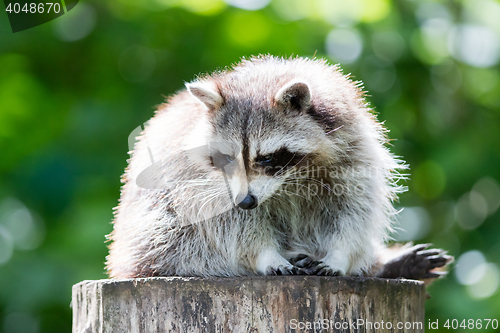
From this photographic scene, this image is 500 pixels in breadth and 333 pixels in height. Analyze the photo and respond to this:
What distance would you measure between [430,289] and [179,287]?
384cm

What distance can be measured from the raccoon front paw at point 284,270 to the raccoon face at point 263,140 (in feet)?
1.29

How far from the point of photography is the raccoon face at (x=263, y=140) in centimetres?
301

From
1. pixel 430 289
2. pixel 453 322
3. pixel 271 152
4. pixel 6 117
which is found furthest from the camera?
pixel 6 117

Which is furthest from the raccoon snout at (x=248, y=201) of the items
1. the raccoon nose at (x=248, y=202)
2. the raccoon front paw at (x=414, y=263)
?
the raccoon front paw at (x=414, y=263)

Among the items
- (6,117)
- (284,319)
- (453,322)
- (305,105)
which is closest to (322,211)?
(305,105)

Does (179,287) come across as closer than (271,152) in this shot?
Yes

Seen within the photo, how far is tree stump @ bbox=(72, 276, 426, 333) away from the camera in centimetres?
242

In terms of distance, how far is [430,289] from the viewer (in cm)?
549

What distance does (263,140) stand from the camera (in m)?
3.02

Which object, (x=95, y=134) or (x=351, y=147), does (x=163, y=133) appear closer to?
(x=351, y=147)

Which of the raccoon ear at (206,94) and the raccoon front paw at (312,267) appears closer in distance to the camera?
the raccoon front paw at (312,267)

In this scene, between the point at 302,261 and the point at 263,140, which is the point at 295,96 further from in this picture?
the point at 302,261

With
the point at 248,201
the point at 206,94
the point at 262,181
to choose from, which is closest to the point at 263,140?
the point at 262,181

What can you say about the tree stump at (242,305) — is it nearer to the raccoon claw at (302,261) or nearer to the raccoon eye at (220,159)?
the raccoon claw at (302,261)
